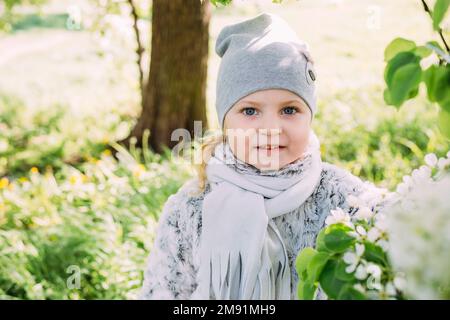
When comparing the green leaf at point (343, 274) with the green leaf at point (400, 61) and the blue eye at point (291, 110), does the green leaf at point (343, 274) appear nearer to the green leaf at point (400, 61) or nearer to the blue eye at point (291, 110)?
the green leaf at point (400, 61)

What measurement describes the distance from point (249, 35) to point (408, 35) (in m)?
7.46

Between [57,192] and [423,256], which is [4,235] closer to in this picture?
[57,192]

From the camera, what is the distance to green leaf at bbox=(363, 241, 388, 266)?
1.07 metres

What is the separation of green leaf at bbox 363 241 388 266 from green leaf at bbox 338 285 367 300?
0.07 metres

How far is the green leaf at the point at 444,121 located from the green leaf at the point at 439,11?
19 cm

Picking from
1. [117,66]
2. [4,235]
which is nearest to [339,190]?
[4,235]

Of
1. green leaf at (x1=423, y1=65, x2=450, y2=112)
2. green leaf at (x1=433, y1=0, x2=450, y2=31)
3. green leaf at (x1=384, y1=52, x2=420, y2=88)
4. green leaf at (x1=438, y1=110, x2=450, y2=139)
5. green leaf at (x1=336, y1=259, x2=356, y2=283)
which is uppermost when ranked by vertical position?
green leaf at (x1=433, y1=0, x2=450, y2=31)

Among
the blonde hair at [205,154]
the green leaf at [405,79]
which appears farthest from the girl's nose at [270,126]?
the green leaf at [405,79]

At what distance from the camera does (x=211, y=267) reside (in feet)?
6.05

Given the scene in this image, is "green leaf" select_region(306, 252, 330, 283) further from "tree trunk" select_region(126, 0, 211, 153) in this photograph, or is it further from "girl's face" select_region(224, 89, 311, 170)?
"tree trunk" select_region(126, 0, 211, 153)

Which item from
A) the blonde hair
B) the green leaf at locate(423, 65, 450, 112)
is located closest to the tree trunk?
the blonde hair

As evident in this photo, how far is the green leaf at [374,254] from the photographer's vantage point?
107 centimetres

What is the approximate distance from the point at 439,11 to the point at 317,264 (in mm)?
512

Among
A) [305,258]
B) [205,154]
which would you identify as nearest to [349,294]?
[305,258]
